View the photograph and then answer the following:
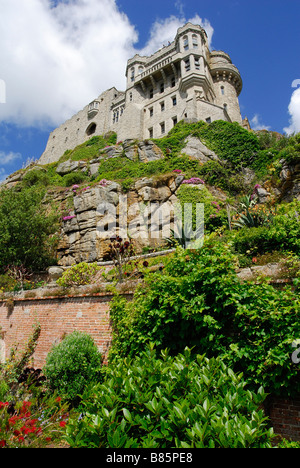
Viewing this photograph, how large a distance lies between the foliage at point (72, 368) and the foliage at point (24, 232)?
34.6ft

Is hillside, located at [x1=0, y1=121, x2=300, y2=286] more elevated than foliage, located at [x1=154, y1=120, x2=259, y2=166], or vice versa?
foliage, located at [x1=154, y1=120, x2=259, y2=166]

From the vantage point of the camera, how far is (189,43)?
1300 inches

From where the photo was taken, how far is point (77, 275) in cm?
943

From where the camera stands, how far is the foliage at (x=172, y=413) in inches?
102

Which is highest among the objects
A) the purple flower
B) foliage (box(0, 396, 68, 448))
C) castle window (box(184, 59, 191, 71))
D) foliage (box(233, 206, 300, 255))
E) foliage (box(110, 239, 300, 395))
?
castle window (box(184, 59, 191, 71))

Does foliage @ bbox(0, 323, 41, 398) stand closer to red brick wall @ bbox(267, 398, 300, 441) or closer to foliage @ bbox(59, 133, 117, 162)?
red brick wall @ bbox(267, 398, 300, 441)

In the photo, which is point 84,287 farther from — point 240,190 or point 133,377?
point 240,190

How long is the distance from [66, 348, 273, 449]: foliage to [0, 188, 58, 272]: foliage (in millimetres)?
14148

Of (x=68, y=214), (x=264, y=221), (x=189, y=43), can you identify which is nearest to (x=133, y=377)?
(x=264, y=221)

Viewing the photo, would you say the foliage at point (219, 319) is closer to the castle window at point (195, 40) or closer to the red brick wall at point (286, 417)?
the red brick wall at point (286, 417)

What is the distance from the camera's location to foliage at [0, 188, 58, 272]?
1574 centimetres

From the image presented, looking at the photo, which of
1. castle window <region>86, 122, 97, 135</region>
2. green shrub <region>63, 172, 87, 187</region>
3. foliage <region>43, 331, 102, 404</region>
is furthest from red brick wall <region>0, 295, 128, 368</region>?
castle window <region>86, 122, 97, 135</region>

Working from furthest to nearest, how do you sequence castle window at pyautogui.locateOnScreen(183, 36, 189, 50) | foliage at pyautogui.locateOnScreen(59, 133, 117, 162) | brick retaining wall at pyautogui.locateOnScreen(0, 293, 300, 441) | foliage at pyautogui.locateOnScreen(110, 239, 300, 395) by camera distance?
foliage at pyautogui.locateOnScreen(59, 133, 117, 162)
castle window at pyautogui.locateOnScreen(183, 36, 189, 50)
brick retaining wall at pyautogui.locateOnScreen(0, 293, 300, 441)
foliage at pyautogui.locateOnScreen(110, 239, 300, 395)

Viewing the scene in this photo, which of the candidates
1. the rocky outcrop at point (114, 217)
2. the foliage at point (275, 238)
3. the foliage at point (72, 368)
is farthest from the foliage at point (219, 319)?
the rocky outcrop at point (114, 217)
